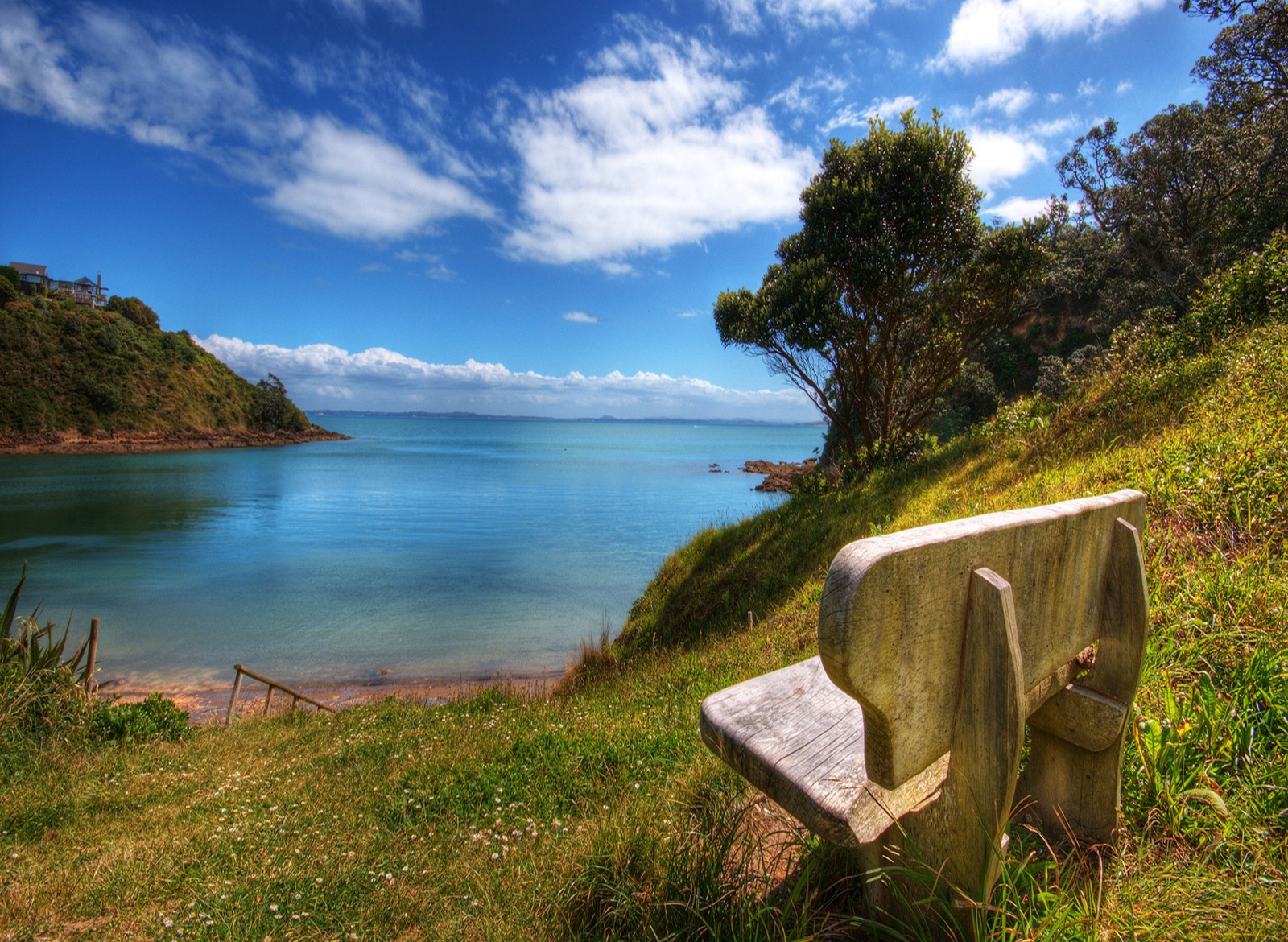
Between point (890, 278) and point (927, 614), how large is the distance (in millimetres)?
11883

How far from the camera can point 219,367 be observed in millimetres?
88562

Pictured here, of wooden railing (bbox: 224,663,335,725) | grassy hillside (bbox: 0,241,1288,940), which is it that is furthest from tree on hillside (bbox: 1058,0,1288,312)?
wooden railing (bbox: 224,663,335,725)

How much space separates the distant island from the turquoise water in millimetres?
11042

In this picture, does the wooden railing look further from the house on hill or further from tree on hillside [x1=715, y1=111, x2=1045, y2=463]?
the house on hill

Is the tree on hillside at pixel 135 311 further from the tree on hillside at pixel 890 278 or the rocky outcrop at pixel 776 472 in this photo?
the tree on hillside at pixel 890 278

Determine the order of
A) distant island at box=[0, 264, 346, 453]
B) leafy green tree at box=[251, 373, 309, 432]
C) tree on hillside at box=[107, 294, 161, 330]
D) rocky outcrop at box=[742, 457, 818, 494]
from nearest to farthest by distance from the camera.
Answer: rocky outcrop at box=[742, 457, 818, 494], distant island at box=[0, 264, 346, 453], tree on hillside at box=[107, 294, 161, 330], leafy green tree at box=[251, 373, 309, 432]

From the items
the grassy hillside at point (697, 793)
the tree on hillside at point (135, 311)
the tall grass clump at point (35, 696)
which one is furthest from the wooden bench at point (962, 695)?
the tree on hillside at point (135, 311)

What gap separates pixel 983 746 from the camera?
4.28 feet

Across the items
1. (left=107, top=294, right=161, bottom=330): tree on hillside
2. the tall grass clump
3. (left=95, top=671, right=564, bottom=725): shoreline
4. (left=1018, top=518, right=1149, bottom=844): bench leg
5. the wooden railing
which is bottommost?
(left=95, top=671, right=564, bottom=725): shoreline

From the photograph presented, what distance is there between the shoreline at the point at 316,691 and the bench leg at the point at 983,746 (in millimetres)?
10046

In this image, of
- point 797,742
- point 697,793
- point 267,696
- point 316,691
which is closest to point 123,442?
point 316,691

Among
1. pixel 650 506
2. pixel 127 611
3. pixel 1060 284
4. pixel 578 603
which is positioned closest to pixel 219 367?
pixel 650 506

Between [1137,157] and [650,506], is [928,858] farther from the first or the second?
[650,506]

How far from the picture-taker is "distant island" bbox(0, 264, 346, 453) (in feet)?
198
